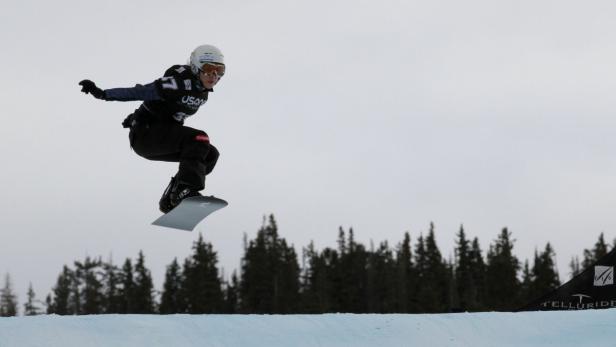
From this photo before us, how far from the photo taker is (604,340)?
31.2 ft

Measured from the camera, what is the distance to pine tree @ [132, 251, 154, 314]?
8562 cm

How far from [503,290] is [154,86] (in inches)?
3214

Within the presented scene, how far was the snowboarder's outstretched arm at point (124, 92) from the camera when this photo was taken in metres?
8.61

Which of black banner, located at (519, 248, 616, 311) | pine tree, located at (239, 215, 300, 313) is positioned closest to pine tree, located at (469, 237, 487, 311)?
pine tree, located at (239, 215, 300, 313)

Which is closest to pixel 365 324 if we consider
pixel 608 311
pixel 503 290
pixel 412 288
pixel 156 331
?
pixel 156 331

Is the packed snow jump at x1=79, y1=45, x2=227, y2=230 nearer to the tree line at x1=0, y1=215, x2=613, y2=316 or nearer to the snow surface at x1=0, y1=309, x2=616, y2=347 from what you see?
the snow surface at x1=0, y1=309, x2=616, y2=347

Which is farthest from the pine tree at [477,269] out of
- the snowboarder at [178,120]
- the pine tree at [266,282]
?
the snowboarder at [178,120]

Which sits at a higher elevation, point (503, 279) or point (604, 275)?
point (503, 279)

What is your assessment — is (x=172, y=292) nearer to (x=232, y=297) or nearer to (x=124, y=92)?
(x=232, y=297)

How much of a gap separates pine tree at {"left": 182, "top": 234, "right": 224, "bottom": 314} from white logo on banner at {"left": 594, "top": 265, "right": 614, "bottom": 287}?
218 ft

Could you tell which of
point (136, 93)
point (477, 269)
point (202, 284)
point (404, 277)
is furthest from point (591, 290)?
point (404, 277)

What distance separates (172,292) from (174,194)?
8120cm

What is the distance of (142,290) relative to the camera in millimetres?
86562

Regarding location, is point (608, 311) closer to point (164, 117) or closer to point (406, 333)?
point (406, 333)
